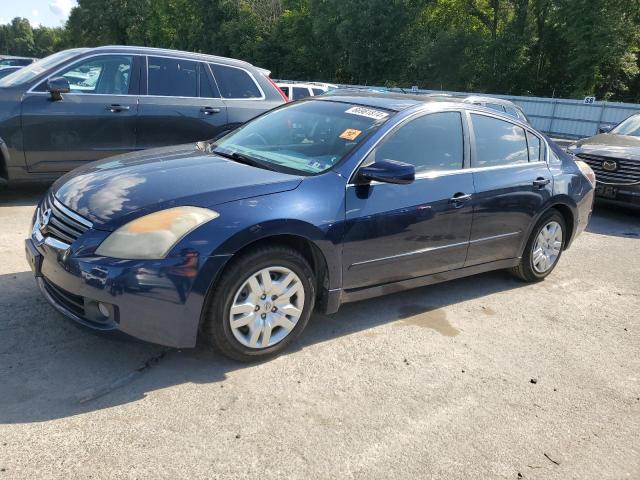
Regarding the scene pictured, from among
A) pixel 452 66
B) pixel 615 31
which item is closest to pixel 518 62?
pixel 452 66

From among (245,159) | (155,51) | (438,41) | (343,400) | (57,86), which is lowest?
(343,400)

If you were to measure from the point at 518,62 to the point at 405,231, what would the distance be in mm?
36265

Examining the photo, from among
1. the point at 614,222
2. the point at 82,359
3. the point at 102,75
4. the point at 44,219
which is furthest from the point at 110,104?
the point at 614,222

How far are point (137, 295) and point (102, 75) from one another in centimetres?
467

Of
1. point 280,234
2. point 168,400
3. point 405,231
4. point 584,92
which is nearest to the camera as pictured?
point 168,400

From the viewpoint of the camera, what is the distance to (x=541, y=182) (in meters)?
4.98

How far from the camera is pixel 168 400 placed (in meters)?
3.04

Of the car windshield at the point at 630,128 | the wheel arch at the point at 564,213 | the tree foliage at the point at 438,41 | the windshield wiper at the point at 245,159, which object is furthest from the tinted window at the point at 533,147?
the tree foliage at the point at 438,41

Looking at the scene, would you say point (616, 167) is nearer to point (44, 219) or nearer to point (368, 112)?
point (368, 112)

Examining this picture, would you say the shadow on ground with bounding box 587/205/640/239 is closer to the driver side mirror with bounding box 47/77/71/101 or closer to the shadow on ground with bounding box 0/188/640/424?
the shadow on ground with bounding box 0/188/640/424

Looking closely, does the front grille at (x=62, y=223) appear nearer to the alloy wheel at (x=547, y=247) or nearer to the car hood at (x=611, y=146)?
the alloy wheel at (x=547, y=247)

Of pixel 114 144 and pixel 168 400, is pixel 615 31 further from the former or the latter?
pixel 168 400

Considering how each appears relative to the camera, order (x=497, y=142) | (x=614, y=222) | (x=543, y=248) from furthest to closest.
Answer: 1. (x=614, y=222)
2. (x=543, y=248)
3. (x=497, y=142)

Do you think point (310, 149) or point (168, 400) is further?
point (310, 149)
